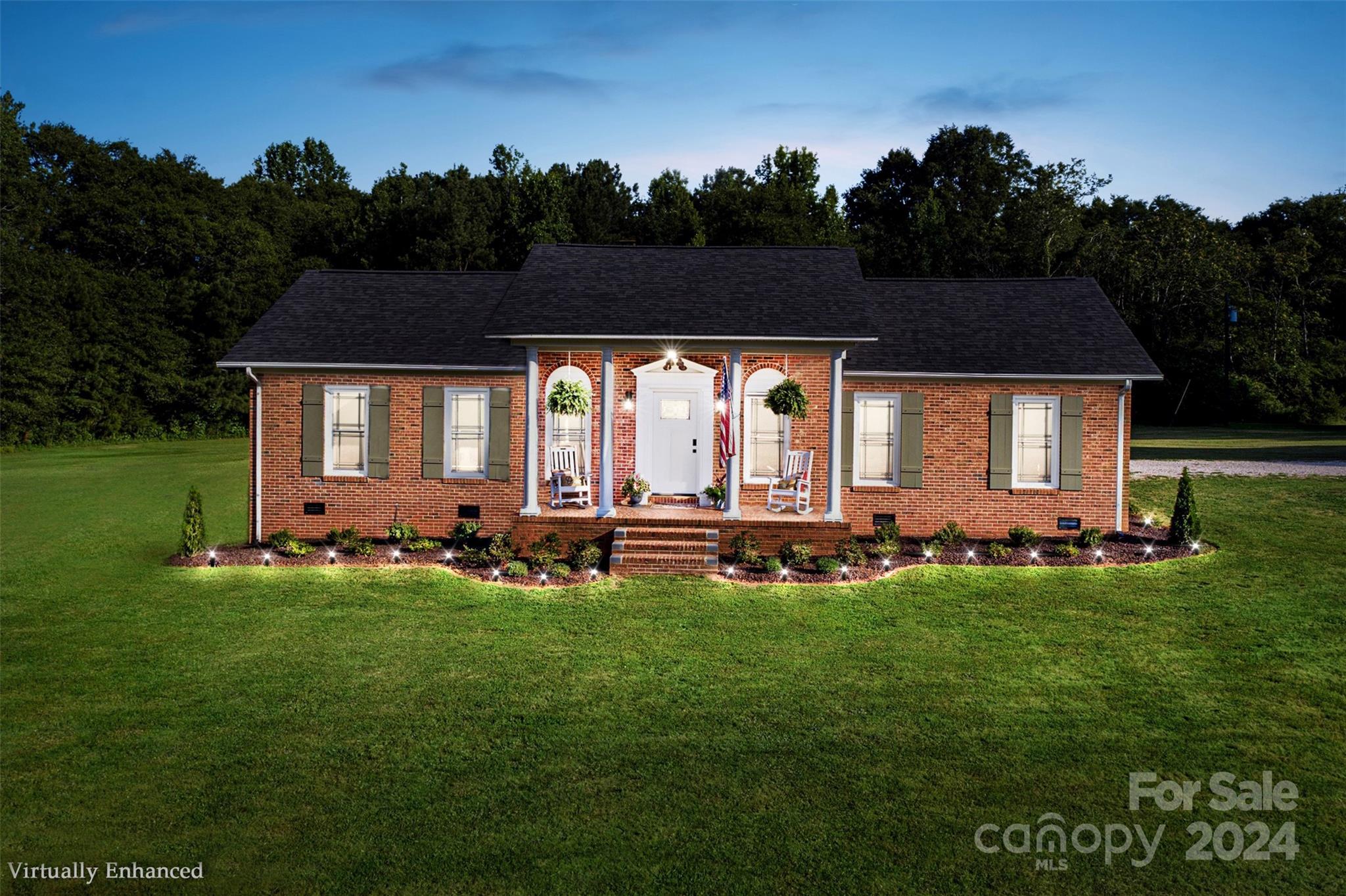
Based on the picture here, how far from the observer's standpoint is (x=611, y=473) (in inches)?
611

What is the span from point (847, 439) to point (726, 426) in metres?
2.67

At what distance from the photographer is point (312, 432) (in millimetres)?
17078

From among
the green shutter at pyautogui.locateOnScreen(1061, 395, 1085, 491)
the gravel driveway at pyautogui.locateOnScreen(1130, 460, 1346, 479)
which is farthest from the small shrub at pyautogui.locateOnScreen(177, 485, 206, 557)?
the gravel driveway at pyautogui.locateOnScreen(1130, 460, 1346, 479)

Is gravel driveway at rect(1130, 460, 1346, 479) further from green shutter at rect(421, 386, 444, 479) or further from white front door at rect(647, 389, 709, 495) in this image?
green shutter at rect(421, 386, 444, 479)

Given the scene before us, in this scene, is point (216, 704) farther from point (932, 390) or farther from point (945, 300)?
point (945, 300)

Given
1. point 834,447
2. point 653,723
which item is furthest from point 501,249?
point 653,723

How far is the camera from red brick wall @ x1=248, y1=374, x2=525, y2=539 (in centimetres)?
1706

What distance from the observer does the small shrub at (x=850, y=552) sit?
47.7 feet

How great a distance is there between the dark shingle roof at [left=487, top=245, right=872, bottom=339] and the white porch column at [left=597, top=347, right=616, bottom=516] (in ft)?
2.35

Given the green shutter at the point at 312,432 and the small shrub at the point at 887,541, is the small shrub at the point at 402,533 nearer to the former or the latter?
the green shutter at the point at 312,432

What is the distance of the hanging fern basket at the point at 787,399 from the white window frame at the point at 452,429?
5.12 meters

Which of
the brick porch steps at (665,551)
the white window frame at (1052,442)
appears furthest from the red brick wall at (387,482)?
the white window frame at (1052,442)

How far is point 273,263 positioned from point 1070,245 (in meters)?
43.5

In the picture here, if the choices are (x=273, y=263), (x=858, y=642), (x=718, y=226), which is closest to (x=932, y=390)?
(x=858, y=642)
